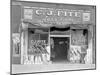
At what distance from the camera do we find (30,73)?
624cm

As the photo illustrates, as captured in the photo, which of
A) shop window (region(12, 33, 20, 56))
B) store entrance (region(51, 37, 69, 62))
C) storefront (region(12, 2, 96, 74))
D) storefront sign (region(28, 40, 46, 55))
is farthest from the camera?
store entrance (region(51, 37, 69, 62))

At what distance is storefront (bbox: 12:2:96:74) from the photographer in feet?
20.5

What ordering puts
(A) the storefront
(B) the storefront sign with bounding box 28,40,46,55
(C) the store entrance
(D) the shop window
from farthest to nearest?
(C) the store entrance < (B) the storefront sign with bounding box 28,40,46,55 < (A) the storefront < (D) the shop window

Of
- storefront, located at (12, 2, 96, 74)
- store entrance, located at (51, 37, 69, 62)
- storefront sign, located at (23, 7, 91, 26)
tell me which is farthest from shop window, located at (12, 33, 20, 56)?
store entrance, located at (51, 37, 69, 62)

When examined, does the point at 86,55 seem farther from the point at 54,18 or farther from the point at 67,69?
the point at 54,18

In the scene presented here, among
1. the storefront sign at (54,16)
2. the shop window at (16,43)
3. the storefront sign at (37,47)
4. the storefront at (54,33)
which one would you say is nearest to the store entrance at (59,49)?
the storefront at (54,33)

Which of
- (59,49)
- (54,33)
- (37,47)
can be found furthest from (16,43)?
(59,49)

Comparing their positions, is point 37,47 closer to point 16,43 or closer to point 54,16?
point 16,43

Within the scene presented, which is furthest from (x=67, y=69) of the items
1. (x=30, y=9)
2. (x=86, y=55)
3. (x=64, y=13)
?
(x=30, y=9)

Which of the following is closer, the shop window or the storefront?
the shop window

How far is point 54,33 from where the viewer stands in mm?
6473

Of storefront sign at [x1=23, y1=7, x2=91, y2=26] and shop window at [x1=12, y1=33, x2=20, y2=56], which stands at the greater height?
storefront sign at [x1=23, y1=7, x2=91, y2=26]

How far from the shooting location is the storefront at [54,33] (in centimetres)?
623

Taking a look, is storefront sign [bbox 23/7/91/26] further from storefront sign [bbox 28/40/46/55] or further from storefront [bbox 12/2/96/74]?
storefront sign [bbox 28/40/46/55]
